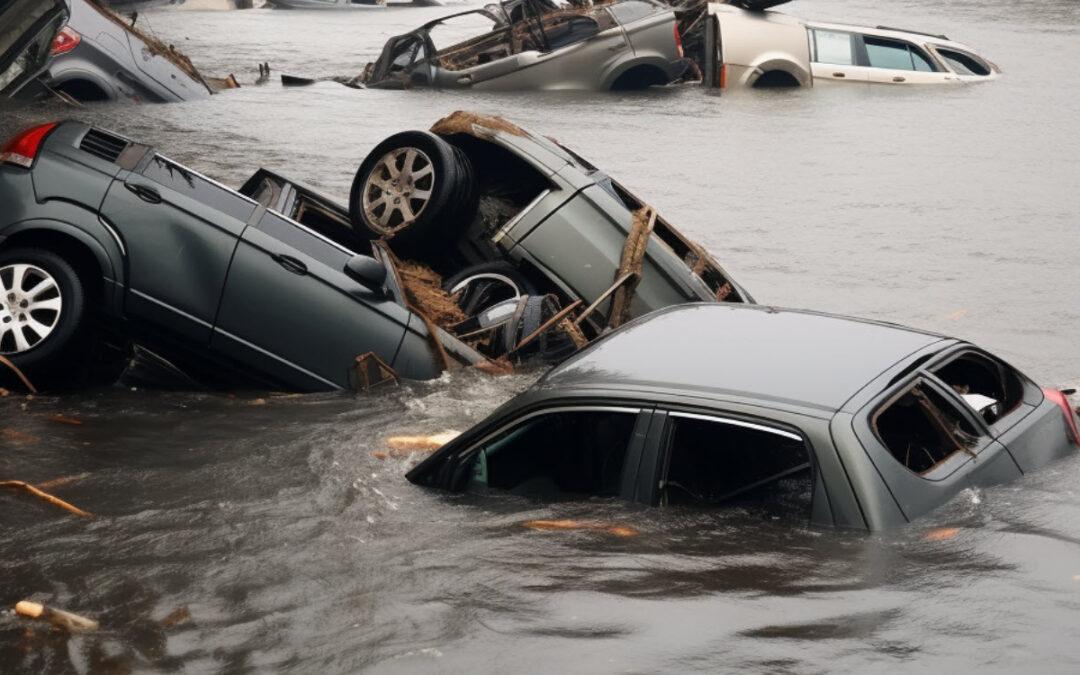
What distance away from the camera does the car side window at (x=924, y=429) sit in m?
5.60

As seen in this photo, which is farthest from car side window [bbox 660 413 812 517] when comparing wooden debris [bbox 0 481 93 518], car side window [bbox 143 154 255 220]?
car side window [bbox 143 154 255 220]

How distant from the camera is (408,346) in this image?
351 inches

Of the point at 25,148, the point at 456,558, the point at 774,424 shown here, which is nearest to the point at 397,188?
the point at 25,148

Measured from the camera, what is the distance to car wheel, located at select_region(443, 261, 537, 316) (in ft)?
33.4

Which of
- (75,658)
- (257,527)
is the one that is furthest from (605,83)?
(75,658)

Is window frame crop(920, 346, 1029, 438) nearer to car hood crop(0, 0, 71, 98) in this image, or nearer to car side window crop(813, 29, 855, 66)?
car hood crop(0, 0, 71, 98)

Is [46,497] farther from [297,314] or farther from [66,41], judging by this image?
[66,41]

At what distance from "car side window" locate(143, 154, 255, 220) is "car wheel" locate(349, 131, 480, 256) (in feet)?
4.92

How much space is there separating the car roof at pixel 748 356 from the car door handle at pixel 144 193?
333cm

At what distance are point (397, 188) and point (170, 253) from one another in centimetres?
231

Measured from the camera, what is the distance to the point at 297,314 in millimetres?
8609

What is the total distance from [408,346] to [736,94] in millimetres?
17141

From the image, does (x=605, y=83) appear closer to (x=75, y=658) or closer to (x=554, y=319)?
(x=554, y=319)

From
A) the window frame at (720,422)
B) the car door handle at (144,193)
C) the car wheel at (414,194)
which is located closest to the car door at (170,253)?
the car door handle at (144,193)
